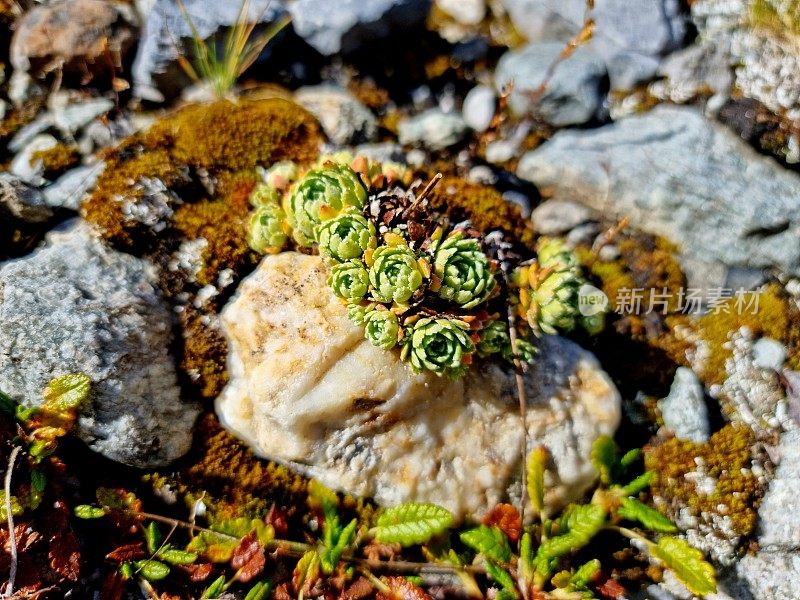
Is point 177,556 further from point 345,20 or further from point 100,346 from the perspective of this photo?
point 345,20

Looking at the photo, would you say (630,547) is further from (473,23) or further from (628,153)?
(473,23)

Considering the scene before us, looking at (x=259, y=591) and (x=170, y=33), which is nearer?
(x=259, y=591)

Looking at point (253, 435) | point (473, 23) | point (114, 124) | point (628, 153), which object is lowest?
point (253, 435)

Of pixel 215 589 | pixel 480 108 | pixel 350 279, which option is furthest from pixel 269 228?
pixel 480 108

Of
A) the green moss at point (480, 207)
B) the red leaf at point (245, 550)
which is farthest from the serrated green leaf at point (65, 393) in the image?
the green moss at point (480, 207)

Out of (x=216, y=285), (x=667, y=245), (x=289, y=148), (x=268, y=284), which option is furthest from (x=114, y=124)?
(x=667, y=245)
